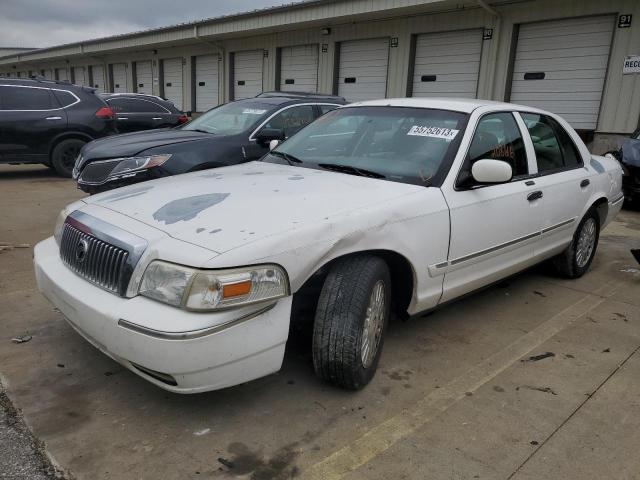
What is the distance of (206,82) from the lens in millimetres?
21547

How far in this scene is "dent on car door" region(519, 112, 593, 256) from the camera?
13.9 feet

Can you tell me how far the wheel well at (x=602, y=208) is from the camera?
201 inches

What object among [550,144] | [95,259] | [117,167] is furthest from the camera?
[117,167]

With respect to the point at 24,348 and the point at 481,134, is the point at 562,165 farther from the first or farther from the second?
the point at 24,348

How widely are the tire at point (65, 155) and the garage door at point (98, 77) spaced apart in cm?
2108

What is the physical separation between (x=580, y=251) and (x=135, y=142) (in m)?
4.98

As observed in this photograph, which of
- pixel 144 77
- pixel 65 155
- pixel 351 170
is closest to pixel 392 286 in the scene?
pixel 351 170

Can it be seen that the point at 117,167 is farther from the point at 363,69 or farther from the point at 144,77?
the point at 144,77

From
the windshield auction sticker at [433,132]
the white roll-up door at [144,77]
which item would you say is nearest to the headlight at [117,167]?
the windshield auction sticker at [433,132]

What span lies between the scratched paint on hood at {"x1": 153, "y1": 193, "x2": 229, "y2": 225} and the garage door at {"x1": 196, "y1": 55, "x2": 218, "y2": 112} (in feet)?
62.5

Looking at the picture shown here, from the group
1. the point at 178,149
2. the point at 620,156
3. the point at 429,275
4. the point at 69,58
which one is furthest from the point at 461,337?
the point at 69,58

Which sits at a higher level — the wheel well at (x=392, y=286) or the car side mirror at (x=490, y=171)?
the car side mirror at (x=490, y=171)

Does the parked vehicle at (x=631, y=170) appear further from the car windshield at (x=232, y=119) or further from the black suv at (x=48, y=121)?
the black suv at (x=48, y=121)

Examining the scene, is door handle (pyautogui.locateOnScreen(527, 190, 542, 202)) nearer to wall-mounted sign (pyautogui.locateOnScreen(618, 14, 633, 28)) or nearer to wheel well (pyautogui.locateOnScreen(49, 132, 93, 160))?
wall-mounted sign (pyautogui.locateOnScreen(618, 14, 633, 28))
